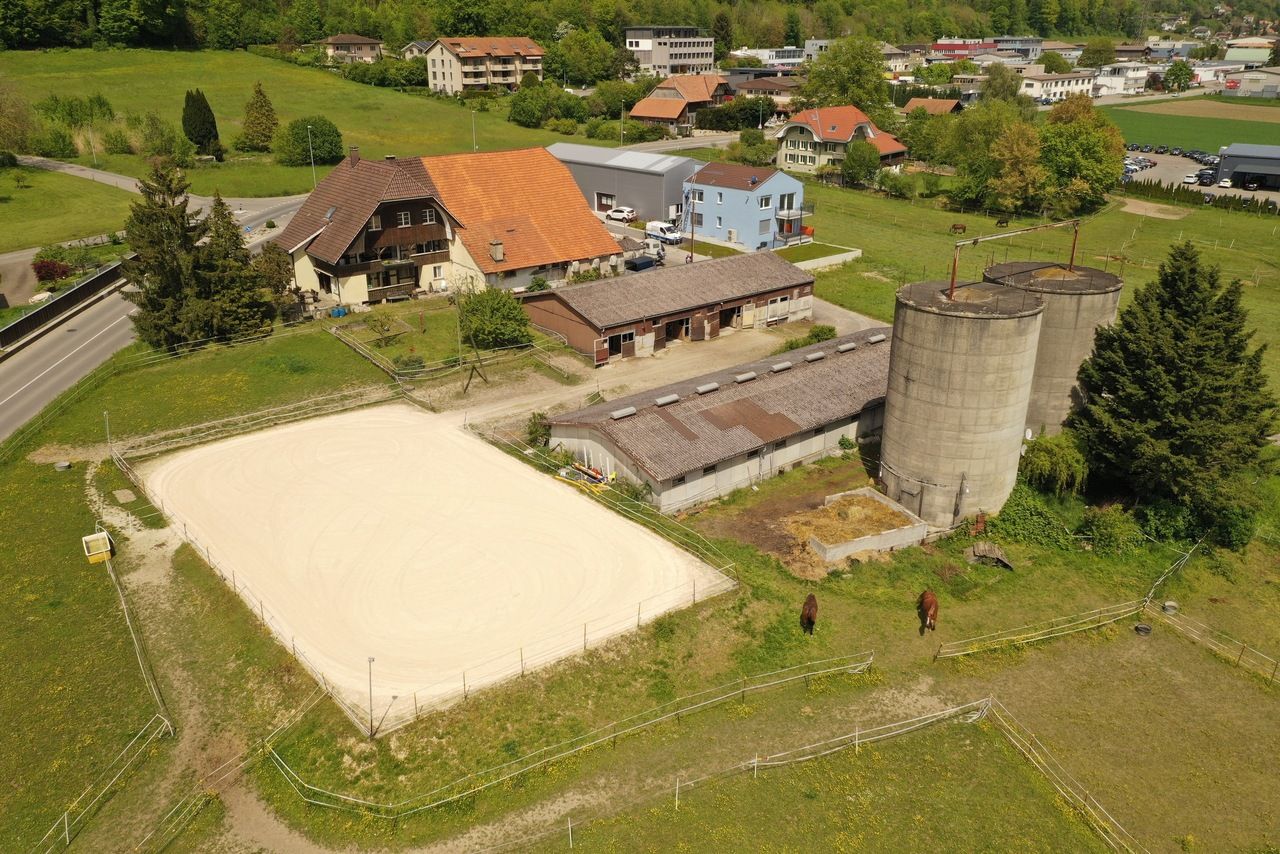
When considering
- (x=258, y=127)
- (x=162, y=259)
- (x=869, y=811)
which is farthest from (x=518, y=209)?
(x=258, y=127)

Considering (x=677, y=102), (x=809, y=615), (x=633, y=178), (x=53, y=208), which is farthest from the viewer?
(x=677, y=102)

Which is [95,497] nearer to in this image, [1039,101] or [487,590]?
[487,590]

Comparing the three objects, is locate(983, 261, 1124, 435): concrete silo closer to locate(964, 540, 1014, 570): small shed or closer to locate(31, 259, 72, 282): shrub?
locate(964, 540, 1014, 570): small shed

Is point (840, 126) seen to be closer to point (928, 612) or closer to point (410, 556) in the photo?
point (928, 612)

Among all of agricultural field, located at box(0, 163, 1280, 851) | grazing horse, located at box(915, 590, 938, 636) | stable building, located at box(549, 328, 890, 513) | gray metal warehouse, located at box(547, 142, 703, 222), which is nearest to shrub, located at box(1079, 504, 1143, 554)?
agricultural field, located at box(0, 163, 1280, 851)

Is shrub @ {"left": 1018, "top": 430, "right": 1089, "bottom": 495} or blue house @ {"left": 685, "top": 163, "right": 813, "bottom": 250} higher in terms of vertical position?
blue house @ {"left": 685, "top": 163, "right": 813, "bottom": 250}
